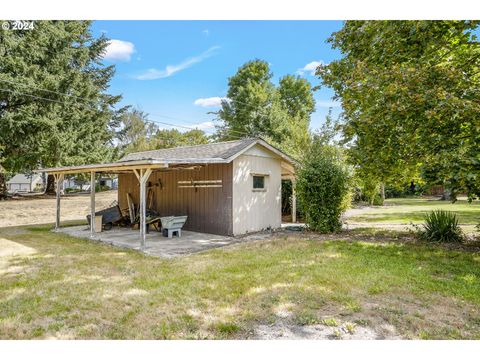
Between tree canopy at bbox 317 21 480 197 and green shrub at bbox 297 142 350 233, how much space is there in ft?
3.75

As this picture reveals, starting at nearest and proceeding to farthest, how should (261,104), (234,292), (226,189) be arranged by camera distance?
(234,292) < (226,189) < (261,104)

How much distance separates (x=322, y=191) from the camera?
931cm

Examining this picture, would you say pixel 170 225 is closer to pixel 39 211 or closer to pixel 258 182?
pixel 258 182

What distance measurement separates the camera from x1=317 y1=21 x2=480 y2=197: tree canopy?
561 centimetres

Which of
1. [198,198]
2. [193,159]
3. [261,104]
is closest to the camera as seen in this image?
[193,159]

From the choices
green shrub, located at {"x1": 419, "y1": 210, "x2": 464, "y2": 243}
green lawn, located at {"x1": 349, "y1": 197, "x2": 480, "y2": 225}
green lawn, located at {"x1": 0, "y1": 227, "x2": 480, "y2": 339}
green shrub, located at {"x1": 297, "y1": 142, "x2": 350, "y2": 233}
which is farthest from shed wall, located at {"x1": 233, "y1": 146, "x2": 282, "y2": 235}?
green shrub, located at {"x1": 419, "y1": 210, "x2": 464, "y2": 243}

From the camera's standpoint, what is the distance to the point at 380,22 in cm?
701

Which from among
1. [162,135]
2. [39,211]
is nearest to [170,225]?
[39,211]

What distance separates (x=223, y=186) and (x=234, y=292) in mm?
5114

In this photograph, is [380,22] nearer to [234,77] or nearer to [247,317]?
[247,317]

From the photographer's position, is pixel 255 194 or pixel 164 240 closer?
pixel 164 240

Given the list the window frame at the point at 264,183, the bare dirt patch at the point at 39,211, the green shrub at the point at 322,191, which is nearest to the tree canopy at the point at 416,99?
the green shrub at the point at 322,191

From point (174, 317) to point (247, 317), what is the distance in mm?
853
